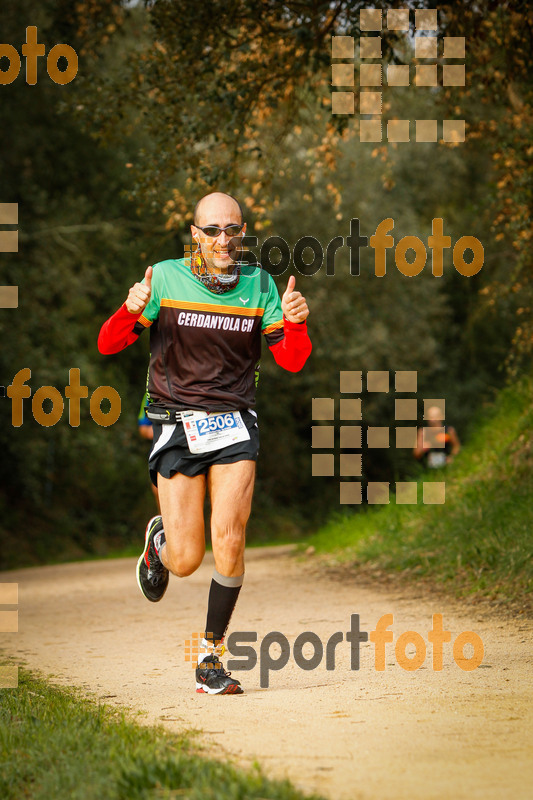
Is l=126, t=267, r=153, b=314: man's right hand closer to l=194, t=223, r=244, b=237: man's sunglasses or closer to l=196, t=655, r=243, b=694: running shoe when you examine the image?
l=194, t=223, r=244, b=237: man's sunglasses

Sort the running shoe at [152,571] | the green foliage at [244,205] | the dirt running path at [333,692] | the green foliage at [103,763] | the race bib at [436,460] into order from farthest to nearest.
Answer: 1. the race bib at [436,460]
2. the green foliage at [244,205]
3. the running shoe at [152,571]
4. the dirt running path at [333,692]
5. the green foliage at [103,763]

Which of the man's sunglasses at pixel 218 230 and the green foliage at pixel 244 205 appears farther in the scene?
the green foliage at pixel 244 205

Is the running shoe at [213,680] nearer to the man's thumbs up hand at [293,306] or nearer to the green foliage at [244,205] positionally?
the man's thumbs up hand at [293,306]

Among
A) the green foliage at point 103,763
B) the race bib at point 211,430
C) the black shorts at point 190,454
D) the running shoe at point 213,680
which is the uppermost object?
the race bib at point 211,430

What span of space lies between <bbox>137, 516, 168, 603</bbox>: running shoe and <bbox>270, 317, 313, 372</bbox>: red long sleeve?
1217 millimetres

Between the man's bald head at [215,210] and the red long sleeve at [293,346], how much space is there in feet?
2.07

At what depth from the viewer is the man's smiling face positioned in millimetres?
5309

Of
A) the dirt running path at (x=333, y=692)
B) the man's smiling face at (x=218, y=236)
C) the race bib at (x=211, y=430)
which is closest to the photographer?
the dirt running path at (x=333, y=692)

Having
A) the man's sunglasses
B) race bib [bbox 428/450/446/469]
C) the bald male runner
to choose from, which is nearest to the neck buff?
the bald male runner

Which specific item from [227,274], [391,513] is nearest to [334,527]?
[391,513]

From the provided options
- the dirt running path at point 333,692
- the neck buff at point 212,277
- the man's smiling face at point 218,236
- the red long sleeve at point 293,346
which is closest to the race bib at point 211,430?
the red long sleeve at point 293,346

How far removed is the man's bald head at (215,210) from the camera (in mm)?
5344

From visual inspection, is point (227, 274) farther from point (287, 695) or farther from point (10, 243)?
point (10, 243)

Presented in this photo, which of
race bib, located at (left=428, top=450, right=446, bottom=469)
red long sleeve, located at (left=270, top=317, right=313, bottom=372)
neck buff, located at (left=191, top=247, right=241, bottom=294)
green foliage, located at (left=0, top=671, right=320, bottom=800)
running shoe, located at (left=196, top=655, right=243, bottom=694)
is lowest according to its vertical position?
race bib, located at (left=428, top=450, right=446, bottom=469)
